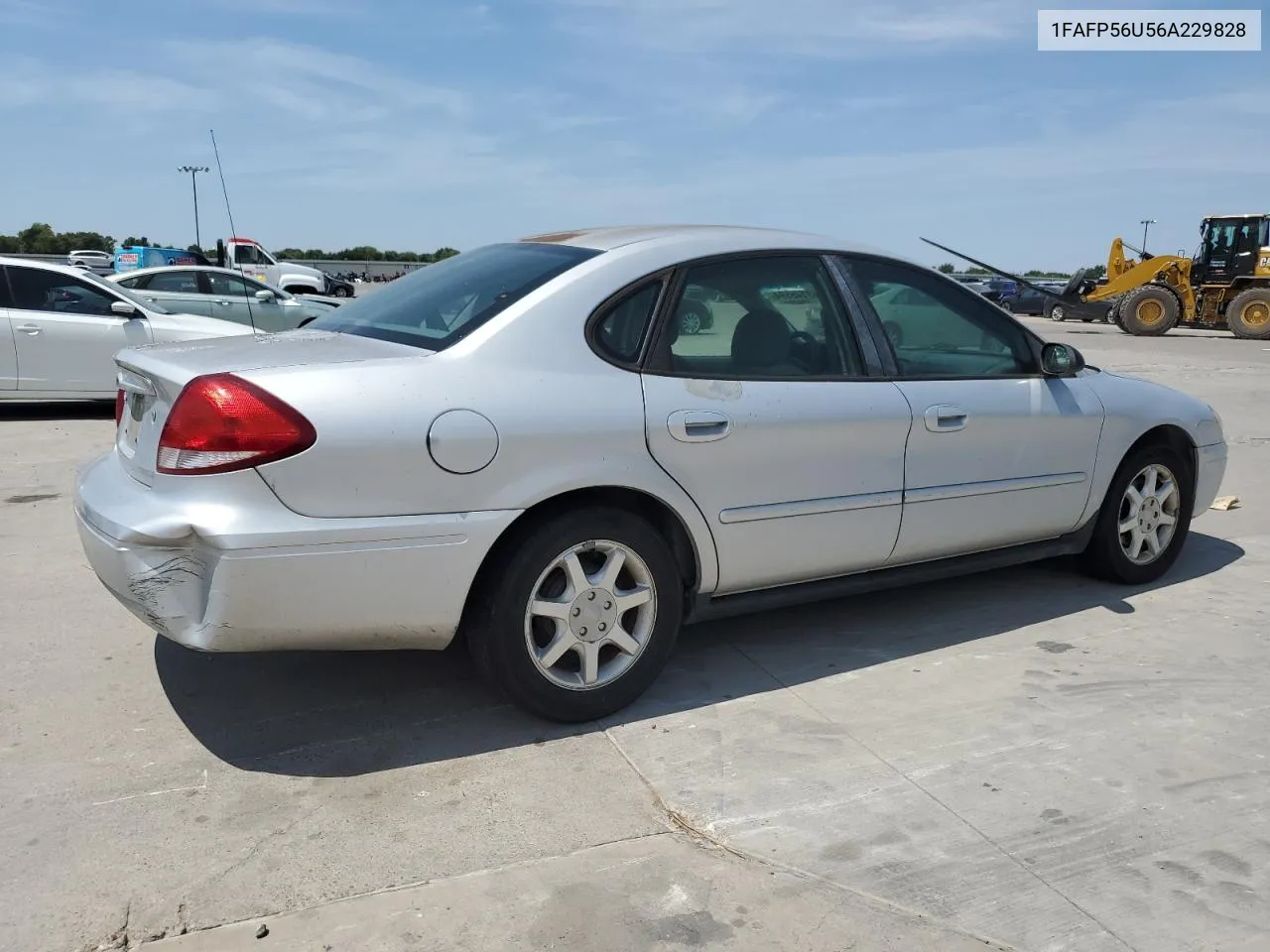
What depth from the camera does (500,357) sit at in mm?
3195

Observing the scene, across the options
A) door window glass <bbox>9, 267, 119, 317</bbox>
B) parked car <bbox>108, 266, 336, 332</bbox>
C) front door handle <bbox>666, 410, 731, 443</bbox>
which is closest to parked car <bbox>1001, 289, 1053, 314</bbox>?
parked car <bbox>108, 266, 336, 332</bbox>

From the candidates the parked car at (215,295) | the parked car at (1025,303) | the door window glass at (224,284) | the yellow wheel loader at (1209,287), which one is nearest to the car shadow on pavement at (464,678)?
the parked car at (215,295)

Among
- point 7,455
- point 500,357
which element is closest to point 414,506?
point 500,357

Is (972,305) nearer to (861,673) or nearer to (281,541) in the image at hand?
(861,673)

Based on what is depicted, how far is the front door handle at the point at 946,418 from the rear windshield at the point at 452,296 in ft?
4.66

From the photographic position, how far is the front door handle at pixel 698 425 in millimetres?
3426

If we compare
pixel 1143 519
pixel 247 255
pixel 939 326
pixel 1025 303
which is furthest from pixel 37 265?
pixel 1025 303

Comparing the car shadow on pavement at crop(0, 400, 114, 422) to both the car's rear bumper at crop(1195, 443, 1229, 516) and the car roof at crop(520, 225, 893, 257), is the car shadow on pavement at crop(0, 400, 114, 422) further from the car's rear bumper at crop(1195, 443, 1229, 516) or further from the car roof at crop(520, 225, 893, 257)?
the car's rear bumper at crop(1195, 443, 1229, 516)

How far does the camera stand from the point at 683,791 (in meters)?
3.05

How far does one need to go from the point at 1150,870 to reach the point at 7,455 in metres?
7.97

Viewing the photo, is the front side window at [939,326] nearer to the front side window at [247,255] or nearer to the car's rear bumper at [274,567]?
the car's rear bumper at [274,567]

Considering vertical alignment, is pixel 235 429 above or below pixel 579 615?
above

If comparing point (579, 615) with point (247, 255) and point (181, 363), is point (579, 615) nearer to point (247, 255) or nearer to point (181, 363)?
point (181, 363)

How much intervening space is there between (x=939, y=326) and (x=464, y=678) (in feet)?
7.52
